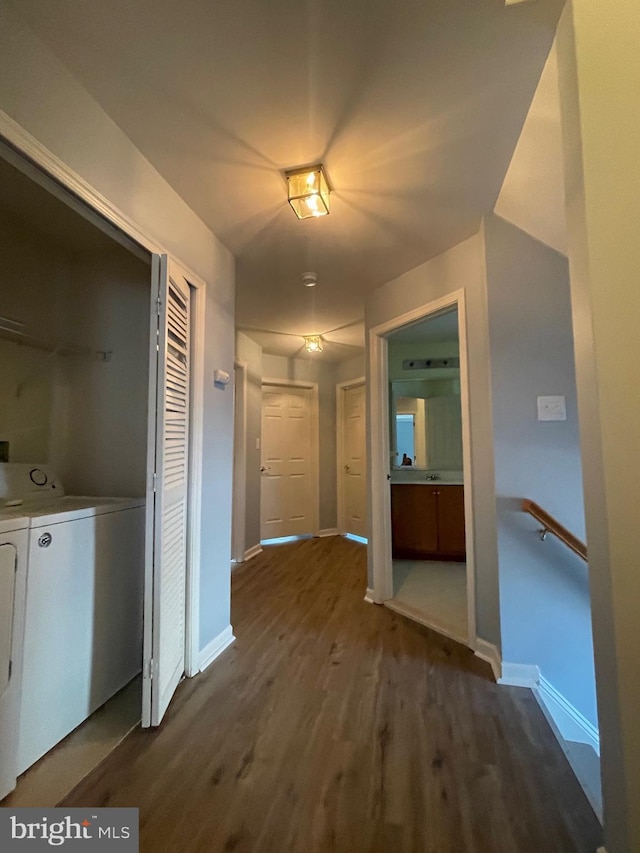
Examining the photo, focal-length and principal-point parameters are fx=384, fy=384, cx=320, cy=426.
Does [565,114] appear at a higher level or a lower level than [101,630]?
higher

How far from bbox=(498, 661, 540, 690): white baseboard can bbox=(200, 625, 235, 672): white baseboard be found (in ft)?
4.92

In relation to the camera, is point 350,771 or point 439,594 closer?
point 350,771

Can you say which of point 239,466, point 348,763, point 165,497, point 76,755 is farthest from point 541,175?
point 239,466

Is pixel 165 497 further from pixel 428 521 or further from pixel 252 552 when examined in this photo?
pixel 428 521

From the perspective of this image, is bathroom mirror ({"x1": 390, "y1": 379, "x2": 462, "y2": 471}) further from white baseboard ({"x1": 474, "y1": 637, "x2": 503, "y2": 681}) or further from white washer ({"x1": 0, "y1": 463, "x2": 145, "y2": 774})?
white washer ({"x1": 0, "y1": 463, "x2": 145, "y2": 774})

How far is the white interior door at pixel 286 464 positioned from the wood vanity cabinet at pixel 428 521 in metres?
1.38

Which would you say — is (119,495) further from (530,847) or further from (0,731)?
(530,847)

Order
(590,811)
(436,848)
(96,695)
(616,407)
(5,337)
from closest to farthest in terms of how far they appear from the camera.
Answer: (616,407) < (436,848) < (590,811) < (96,695) < (5,337)

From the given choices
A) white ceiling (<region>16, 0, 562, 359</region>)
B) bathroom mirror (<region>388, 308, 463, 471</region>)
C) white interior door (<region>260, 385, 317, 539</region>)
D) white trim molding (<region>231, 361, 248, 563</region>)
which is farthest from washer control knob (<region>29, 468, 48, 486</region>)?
bathroom mirror (<region>388, 308, 463, 471</region>)

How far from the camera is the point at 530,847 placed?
1089 millimetres

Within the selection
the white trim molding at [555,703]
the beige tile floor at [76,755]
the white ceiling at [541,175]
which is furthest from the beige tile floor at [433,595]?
the white ceiling at [541,175]

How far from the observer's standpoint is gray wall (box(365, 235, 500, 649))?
210 centimetres

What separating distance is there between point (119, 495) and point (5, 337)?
3.34ft

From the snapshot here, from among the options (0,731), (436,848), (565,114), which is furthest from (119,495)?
(565,114)
